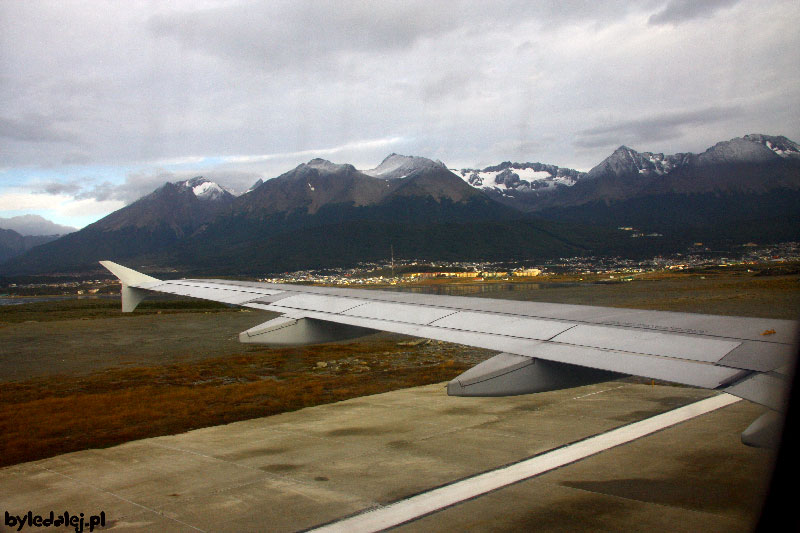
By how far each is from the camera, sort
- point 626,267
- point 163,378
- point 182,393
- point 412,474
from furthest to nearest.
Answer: point 626,267 → point 163,378 → point 182,393 → point 412,474

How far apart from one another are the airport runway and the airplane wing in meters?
1.39

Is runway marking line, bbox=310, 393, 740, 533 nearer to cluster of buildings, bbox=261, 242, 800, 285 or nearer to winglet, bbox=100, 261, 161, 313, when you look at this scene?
winglet, bbox=100, 261, 161, 313

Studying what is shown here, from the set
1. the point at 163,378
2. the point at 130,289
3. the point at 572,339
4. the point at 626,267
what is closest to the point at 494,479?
the point at 572,339

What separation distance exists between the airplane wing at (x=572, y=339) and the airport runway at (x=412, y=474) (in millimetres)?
1390

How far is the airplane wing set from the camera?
139 inches

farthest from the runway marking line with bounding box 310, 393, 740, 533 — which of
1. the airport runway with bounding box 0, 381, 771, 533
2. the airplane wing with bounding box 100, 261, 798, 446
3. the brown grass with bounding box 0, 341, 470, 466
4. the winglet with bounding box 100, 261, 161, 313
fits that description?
the winglet with bounding box 100, 261, 161, 313

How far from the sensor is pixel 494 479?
704 cm

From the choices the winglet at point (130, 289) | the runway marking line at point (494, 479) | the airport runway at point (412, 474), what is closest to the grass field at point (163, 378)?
the airport runway at point (412, 474)

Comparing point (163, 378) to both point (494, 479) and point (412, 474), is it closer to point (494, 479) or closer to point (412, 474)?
point (412, 474)

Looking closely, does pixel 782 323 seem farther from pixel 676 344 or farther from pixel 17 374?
pixel 17 374

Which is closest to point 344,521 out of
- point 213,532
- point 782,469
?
point 213,532

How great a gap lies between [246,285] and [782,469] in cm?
993

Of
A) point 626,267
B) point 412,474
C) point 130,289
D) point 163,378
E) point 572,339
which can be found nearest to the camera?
point 572,339

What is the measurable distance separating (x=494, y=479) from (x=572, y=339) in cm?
299
